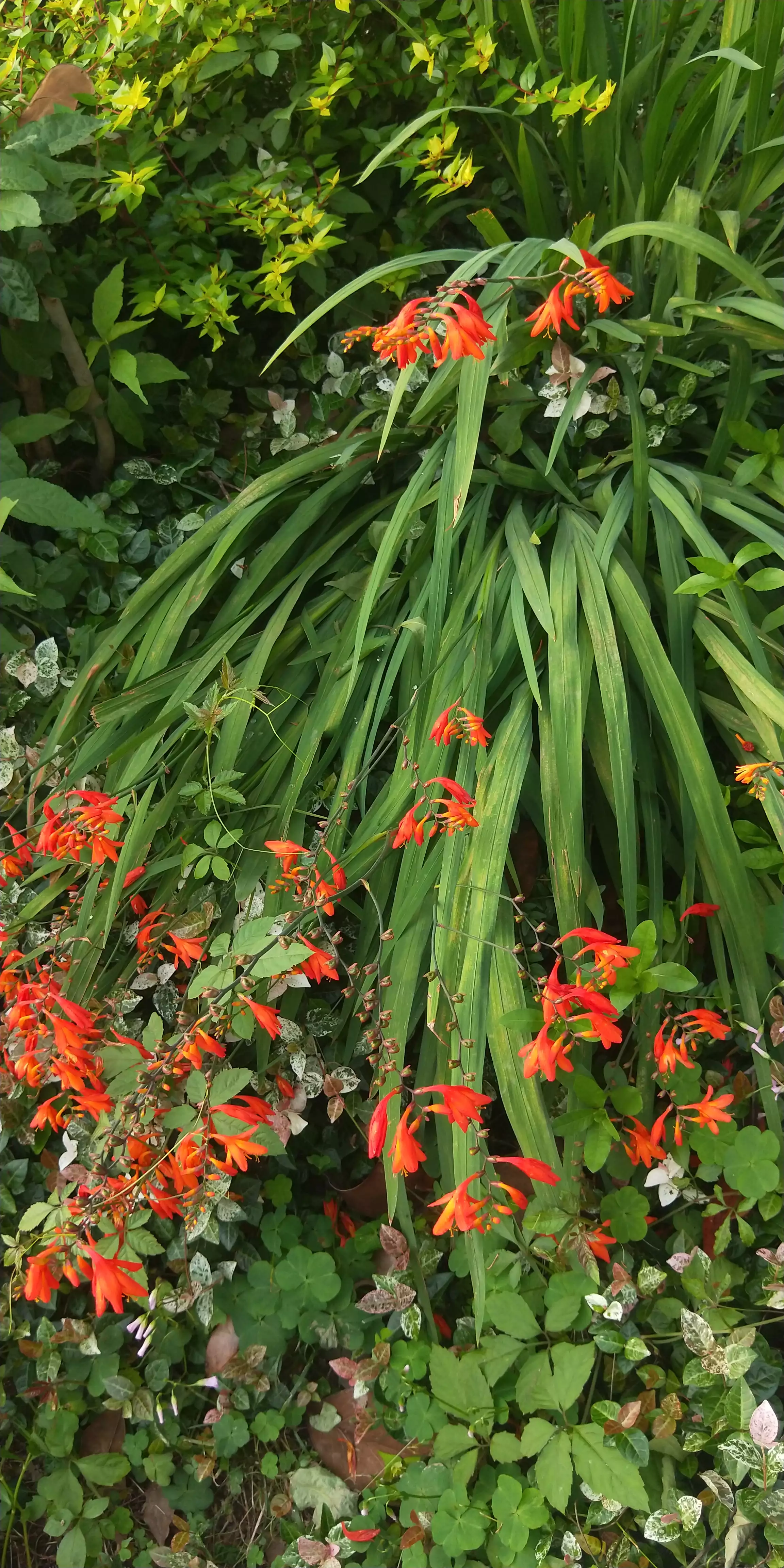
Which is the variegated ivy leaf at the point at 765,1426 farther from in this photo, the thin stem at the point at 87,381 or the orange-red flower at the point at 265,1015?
the thin stem at the point at 87,381

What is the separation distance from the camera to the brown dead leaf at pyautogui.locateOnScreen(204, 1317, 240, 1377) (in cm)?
123

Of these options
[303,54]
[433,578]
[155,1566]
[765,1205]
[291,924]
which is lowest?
[155,1566]

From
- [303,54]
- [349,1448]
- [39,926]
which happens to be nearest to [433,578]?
[39,926]

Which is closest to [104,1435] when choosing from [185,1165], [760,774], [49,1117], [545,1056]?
[49,1117]

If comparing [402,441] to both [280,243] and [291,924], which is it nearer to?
[280,243]

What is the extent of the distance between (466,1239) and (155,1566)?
65 centimetres

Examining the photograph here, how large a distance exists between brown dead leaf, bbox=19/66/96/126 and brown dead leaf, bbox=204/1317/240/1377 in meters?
1.65

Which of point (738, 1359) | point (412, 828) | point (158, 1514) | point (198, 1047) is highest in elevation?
point (412, 828)

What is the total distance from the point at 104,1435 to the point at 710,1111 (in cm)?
94

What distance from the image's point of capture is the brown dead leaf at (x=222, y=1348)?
1.23 meters

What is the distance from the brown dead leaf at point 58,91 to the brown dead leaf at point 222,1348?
1.65 meters

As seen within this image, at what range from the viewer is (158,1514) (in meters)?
1.22

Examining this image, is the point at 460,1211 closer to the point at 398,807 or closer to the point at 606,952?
the point at 606,952

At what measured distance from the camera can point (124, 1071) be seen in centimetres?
106
